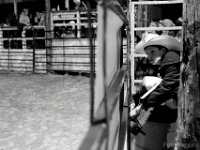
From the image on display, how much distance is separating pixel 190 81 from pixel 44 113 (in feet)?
13.5

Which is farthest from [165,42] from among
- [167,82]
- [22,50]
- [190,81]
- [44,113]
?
[22,50]

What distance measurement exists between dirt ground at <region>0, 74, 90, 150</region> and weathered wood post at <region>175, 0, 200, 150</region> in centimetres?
212

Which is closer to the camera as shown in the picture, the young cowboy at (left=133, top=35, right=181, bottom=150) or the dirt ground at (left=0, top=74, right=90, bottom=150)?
the young cowboy at (left=133, top=35, right=181, bottom=150)

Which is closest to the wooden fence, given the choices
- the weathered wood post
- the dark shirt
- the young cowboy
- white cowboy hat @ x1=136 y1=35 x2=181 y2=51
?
the young cowboy

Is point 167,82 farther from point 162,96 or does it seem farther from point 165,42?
point 165,42

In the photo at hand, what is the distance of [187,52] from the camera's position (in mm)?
1902

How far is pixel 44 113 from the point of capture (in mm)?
5652

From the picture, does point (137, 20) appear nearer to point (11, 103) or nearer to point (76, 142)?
point (11, 103)

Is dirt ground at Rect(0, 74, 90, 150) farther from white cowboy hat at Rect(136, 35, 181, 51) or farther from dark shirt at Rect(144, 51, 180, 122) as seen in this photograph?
white cowboy hat at Rect(136, 35, 181, 51)

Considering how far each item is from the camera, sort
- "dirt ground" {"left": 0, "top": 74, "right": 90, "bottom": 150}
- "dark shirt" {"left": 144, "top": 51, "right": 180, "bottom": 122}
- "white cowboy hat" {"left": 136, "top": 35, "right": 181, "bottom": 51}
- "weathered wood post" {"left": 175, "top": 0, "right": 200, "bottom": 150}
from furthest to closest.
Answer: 1. "dirt ground" {"left": 0, "top": 74, "right": 90, "bottom": 150}
2. "white cowboy hat" {"left": 136, "top": 35, "right": 181, "bottom": 51}
3. "dark shirt" {"left": 144, "top": 51, "right": 180, "bottom": 122}
4. "weathered wood post" {"left": 175, "top": 0, "right": 200, "bottom": 150}

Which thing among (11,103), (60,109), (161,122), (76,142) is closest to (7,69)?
(11,103)

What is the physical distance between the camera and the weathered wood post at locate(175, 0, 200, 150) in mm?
1847

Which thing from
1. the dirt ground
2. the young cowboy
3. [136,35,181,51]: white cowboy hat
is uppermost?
[136,35,181,51]: white cowboy hat

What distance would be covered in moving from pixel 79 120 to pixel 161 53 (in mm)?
2552
